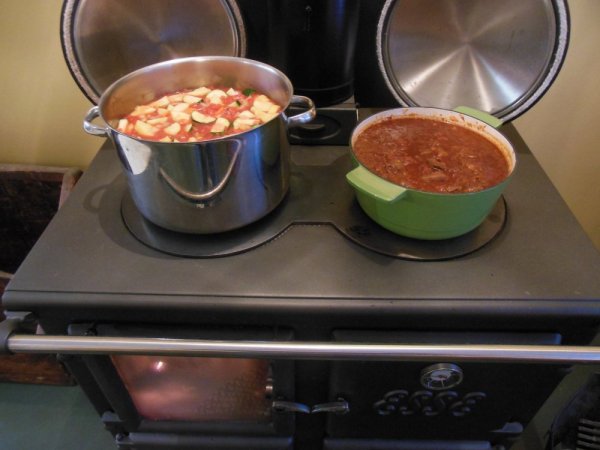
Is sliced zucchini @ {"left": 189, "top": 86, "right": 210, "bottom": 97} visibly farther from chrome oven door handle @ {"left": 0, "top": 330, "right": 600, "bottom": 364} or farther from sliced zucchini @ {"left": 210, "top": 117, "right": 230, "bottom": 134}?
chrome oven door handle @ {"left": 0, "top": 330, "right": 600, "bottom": 364}

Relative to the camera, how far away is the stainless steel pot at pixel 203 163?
2.22ft

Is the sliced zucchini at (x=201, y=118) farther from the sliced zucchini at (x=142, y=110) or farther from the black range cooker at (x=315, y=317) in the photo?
the black range cooker at (x=315, y=317)

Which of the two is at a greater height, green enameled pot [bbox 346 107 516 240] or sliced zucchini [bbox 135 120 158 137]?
sliced zucchini [bbox 135 120 158 137]

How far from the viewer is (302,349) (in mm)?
597

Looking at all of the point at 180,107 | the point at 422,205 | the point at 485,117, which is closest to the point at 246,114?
the point at 180,107

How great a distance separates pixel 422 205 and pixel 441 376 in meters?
0.30

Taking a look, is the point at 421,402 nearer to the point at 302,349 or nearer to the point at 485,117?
the point at 302,349

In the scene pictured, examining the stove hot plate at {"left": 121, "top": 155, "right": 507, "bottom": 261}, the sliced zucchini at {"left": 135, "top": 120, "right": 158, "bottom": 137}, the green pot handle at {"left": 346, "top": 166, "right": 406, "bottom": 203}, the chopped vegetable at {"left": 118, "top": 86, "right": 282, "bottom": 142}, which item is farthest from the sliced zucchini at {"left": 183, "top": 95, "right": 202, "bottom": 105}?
the green pot handle at {"left": 346, "top": 166, "right": 406, "bottom": 203}

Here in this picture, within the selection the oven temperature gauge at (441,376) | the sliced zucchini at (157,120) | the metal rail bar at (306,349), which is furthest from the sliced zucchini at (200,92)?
the oven temperature gauge at (441,376)

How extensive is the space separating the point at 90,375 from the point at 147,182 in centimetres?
41

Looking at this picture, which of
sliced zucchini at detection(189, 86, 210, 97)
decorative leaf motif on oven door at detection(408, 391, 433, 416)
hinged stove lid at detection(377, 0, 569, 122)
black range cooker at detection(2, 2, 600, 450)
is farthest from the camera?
hinged stove lid at detection(377, 0, 569, 122)

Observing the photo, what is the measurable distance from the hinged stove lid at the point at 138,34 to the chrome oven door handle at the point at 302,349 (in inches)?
27.3

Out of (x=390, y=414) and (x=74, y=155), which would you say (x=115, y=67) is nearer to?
(x=74, y=155)

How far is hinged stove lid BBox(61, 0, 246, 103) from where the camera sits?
3.37 feet
